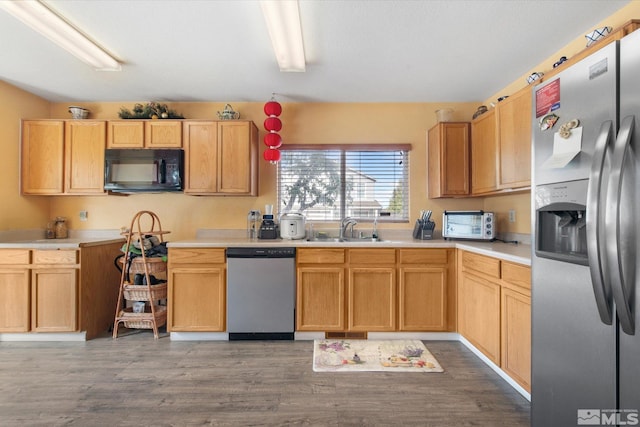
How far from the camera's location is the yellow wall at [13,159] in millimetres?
3014

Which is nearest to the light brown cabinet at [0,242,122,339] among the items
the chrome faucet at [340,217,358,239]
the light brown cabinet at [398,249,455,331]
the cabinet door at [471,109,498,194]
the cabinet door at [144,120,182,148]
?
the cabinet door at [144,120,182,148]

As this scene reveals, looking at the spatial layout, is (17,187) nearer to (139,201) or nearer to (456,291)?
(139,201)

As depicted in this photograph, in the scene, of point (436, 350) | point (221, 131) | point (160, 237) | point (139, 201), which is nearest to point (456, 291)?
point (436, 350)

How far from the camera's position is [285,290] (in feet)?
9.20

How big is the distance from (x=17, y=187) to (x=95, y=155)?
88cm

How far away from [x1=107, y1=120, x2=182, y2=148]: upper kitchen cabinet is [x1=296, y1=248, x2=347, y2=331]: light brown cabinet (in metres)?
1.89

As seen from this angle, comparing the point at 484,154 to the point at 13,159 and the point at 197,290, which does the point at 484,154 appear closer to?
the point at 197,290

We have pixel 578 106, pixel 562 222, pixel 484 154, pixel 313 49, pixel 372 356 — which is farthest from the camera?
pixel 484 154

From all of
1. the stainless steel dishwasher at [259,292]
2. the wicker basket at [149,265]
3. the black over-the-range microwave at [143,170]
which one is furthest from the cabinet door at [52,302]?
the stainless steel dishwasher at [259,292]

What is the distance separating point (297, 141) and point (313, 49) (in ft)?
4.02

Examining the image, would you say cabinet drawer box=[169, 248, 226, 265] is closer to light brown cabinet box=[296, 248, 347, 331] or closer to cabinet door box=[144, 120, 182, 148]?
light brown cabinet box=[296, 248, 347, 331]

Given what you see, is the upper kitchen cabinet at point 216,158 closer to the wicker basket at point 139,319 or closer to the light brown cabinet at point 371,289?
→ the wicker basket at point 139,319

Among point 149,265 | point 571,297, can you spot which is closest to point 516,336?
point 571,297

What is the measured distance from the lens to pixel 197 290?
281 centimetres
